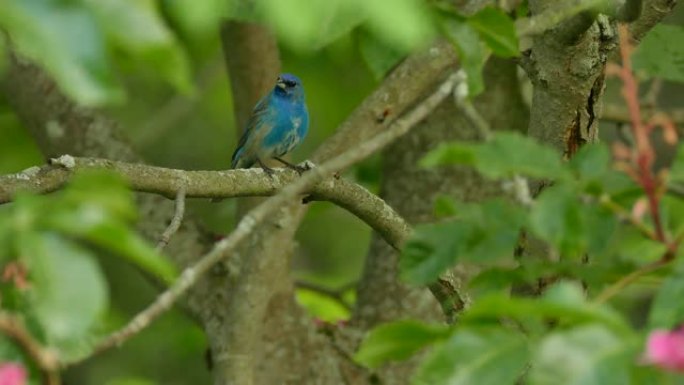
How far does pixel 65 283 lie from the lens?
155 centimetres

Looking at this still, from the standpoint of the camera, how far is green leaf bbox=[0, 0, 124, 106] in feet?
4.66

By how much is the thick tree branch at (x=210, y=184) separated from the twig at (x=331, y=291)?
5.66 feet

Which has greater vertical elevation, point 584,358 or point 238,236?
point 238,236

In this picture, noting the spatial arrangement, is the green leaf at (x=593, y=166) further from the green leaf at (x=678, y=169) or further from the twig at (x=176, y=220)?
the twig at (x=176, y=220)

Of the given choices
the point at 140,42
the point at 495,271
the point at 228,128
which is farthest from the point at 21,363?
the point at 228,128

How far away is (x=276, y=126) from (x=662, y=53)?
2.50 metres

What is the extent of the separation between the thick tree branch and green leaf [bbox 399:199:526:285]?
4.67ft

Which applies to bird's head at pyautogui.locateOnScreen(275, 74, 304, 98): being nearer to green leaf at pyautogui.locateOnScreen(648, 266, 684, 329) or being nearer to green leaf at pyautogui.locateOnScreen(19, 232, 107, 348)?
green leaf at pyautogui.locateOnScreen(648, 266, 684, 329)

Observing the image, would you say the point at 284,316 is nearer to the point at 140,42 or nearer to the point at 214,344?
the point at 214,344

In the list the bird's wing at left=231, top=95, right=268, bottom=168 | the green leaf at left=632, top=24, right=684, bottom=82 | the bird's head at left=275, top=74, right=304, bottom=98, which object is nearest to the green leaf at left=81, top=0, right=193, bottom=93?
the green leaf at left=632, top=24, right=684, bottom=82

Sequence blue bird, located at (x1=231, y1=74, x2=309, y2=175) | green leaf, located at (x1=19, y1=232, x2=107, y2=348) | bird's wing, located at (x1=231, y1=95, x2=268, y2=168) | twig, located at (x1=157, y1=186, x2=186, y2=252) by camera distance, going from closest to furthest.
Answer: green leaf, located at (x1=19, y1=232, x2=107, y2=348)
twig, located at (x1=157, y1=186, x2=186, y2=252)
bird's wing, located at (x1=231, y1=95, x2=268, y2=168)
blue bird, located at (x1=231, y1=74, x2=309, y2=175)

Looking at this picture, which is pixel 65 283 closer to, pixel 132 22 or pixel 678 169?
pixel 132 22

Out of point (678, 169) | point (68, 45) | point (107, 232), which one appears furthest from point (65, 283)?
point (678, 169)

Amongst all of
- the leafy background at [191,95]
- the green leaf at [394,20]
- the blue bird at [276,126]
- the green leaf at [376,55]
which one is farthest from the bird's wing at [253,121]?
the green leaf at [394,20]
